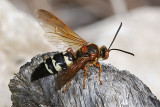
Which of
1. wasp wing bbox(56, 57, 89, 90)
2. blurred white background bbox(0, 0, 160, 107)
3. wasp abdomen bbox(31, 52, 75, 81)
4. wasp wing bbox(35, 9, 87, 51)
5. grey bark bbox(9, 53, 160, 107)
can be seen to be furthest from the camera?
blurred white background bbox(0, 0, 160, 107)

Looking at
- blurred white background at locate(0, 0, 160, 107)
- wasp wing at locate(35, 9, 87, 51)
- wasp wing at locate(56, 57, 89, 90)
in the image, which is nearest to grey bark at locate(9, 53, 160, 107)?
wasp wing at locate(56, 57, 89, 90)

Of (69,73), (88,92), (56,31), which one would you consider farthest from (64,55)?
Answer: (88,92)

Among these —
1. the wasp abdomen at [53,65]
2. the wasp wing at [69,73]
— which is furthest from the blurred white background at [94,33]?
the wasp wing at [69,73]

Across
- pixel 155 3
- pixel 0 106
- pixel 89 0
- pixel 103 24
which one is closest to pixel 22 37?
pixel 0 106

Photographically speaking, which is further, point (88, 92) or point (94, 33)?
point (94, 33)

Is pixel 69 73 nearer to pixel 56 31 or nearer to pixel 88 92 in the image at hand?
pixel 88 92

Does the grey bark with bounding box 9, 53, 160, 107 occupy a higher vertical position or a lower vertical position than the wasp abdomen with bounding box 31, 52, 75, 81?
lower

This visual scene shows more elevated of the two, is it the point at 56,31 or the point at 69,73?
the point at 56,31

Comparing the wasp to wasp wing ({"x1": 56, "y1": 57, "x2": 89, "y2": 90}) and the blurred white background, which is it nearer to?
wasp wing ({"x1": 56, "y1": 57, "x2": 89, "y2": 90})
